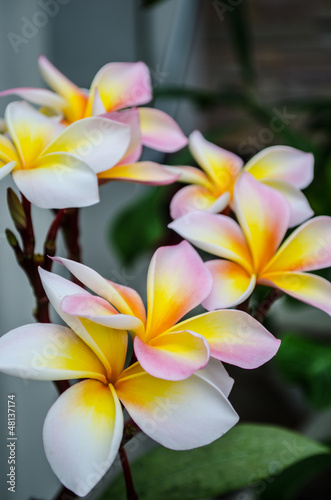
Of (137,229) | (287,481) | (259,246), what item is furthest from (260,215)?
(137,229)

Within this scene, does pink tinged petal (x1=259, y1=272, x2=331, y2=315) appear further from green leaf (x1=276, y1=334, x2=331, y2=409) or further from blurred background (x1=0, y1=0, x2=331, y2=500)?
green leaf (x1=276, y1=334, x2=331, y2=409)

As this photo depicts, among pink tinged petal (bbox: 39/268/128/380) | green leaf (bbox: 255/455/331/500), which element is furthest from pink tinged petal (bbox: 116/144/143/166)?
green leaf (bbox: 255/455/331/500)

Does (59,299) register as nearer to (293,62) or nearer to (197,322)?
(197,322)

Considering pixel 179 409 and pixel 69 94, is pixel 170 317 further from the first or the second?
pixel 69 94

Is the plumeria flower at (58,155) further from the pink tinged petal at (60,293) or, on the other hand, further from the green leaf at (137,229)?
the green leaf at (137,229)

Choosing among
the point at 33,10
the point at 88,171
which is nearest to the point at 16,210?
the point at 88,171
